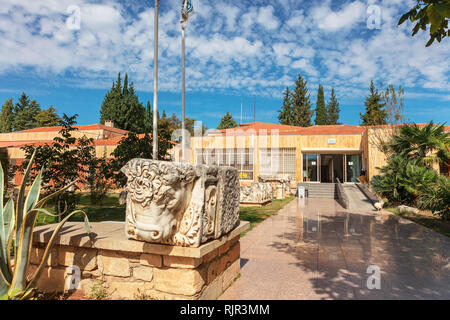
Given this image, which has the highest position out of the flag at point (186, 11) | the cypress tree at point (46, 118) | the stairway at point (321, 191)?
the cypress tree at point (46, 118)

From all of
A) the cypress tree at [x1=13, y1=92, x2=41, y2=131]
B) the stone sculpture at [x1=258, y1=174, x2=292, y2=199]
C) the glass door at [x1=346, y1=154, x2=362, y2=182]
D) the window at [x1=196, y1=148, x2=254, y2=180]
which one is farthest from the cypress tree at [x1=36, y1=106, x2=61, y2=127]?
the glass door at [x1=346, y1=154, x2=362, y2=182]

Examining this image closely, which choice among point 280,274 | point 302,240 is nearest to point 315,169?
point 302,240

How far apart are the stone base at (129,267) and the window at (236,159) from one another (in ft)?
60.5

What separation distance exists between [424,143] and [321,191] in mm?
7366

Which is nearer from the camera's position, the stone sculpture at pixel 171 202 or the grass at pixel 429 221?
the stone sculpture at pixel 171 202

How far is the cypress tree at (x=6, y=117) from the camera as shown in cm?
4034

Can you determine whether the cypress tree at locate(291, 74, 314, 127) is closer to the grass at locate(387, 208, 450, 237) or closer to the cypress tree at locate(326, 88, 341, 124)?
the cypress tree at locate(326, 88, 341, 124)

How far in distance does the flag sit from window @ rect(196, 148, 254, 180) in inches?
582

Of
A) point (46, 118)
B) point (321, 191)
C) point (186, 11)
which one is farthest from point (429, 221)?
point (46, 118)

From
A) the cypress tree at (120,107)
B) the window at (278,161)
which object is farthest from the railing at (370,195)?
the cypress tree at (120,107)

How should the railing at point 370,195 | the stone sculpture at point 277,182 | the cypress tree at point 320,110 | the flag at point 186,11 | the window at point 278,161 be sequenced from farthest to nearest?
1. the cypress tree at point 320,110
2. the window at point 278,161
3. the stone sculpture at point 277,182
4. the railing at point 370,195
5. the flag at point 186,11

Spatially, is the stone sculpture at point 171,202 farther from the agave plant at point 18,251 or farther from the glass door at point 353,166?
the glass door at point 353,166
